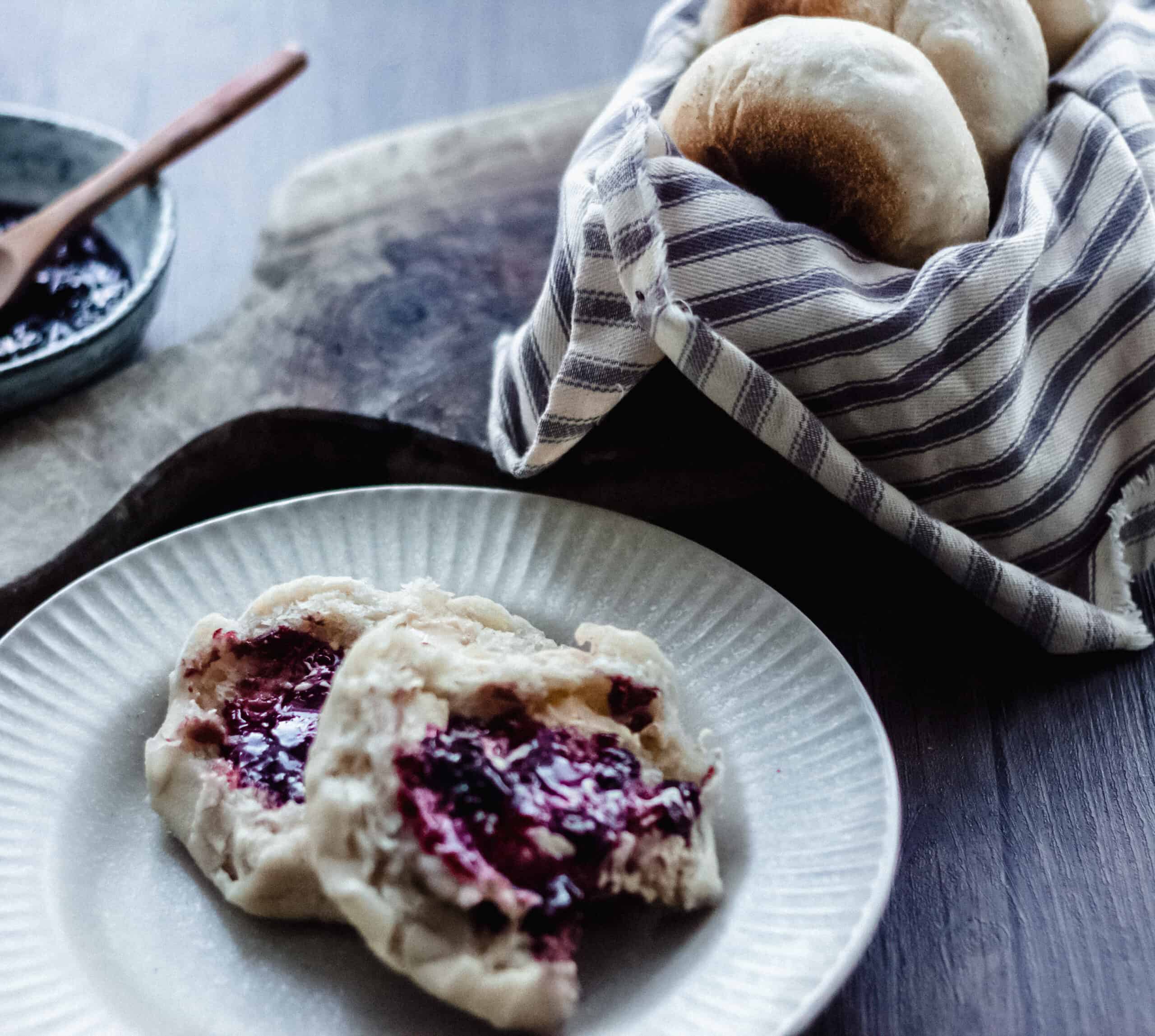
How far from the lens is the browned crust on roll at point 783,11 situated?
1930 mm

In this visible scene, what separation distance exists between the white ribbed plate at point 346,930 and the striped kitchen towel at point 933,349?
0.22 meters

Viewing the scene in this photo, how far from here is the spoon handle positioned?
2.32 meters

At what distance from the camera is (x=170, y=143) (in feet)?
7.93

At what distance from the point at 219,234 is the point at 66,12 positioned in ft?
4.00

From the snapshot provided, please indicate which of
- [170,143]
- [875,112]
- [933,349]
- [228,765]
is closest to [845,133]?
[875,112]

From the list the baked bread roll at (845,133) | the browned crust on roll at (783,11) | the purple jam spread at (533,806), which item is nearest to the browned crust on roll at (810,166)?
the baked bread roll at (845,133)

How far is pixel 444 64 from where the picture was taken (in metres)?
3.38

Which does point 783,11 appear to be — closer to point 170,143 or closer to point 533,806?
point 170,143

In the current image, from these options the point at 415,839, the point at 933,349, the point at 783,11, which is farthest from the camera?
the point at 783,11

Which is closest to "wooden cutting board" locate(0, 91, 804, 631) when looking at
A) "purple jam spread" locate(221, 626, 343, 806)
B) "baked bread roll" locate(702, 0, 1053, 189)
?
"purple jam spread" locate(221, 626, 343, 806)

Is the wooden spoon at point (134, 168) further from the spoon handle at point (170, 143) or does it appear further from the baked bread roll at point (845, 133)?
the baked bread roll at point (845, 133)

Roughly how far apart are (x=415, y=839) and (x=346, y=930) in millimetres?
248

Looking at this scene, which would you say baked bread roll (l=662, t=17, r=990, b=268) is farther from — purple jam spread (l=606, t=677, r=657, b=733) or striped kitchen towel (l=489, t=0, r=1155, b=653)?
purple jam spread (l=606, t=677, r=657, b=733)

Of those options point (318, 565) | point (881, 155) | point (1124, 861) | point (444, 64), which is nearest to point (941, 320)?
point (881, 155)
